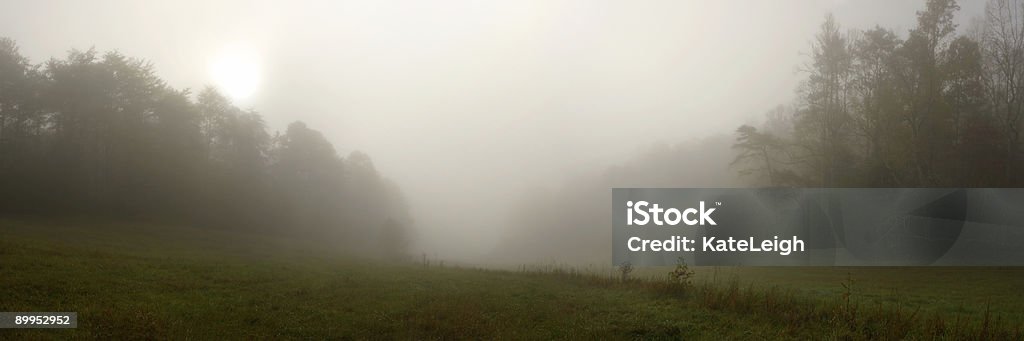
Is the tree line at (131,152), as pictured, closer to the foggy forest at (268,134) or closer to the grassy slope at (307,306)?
the foggy forest at (268,134)

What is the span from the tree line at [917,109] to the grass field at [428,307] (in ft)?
65.8

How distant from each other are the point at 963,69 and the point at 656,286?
119 feet

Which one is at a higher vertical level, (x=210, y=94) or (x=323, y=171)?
(x=210, y=94)

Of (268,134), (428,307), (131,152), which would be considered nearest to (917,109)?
(428,307)

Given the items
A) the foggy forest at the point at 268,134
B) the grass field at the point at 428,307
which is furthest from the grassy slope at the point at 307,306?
the foggy forest at the point at 268,134

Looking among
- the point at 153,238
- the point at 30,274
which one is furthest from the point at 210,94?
the point at 30,274

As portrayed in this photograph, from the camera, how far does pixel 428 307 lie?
13.6 metres

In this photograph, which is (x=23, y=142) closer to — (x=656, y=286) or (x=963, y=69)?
(x=656, y=286)

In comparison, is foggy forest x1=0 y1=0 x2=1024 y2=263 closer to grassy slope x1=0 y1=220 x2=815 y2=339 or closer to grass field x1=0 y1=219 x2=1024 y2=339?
grass field x1=0 y1=219 x2=1024 y2=339

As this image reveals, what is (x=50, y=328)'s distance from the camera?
9328 millimetres

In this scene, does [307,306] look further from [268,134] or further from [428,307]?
[268,134]

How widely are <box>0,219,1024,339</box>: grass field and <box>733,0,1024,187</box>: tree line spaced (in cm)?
2006

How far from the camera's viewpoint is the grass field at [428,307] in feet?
35.1

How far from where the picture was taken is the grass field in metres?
10.7
